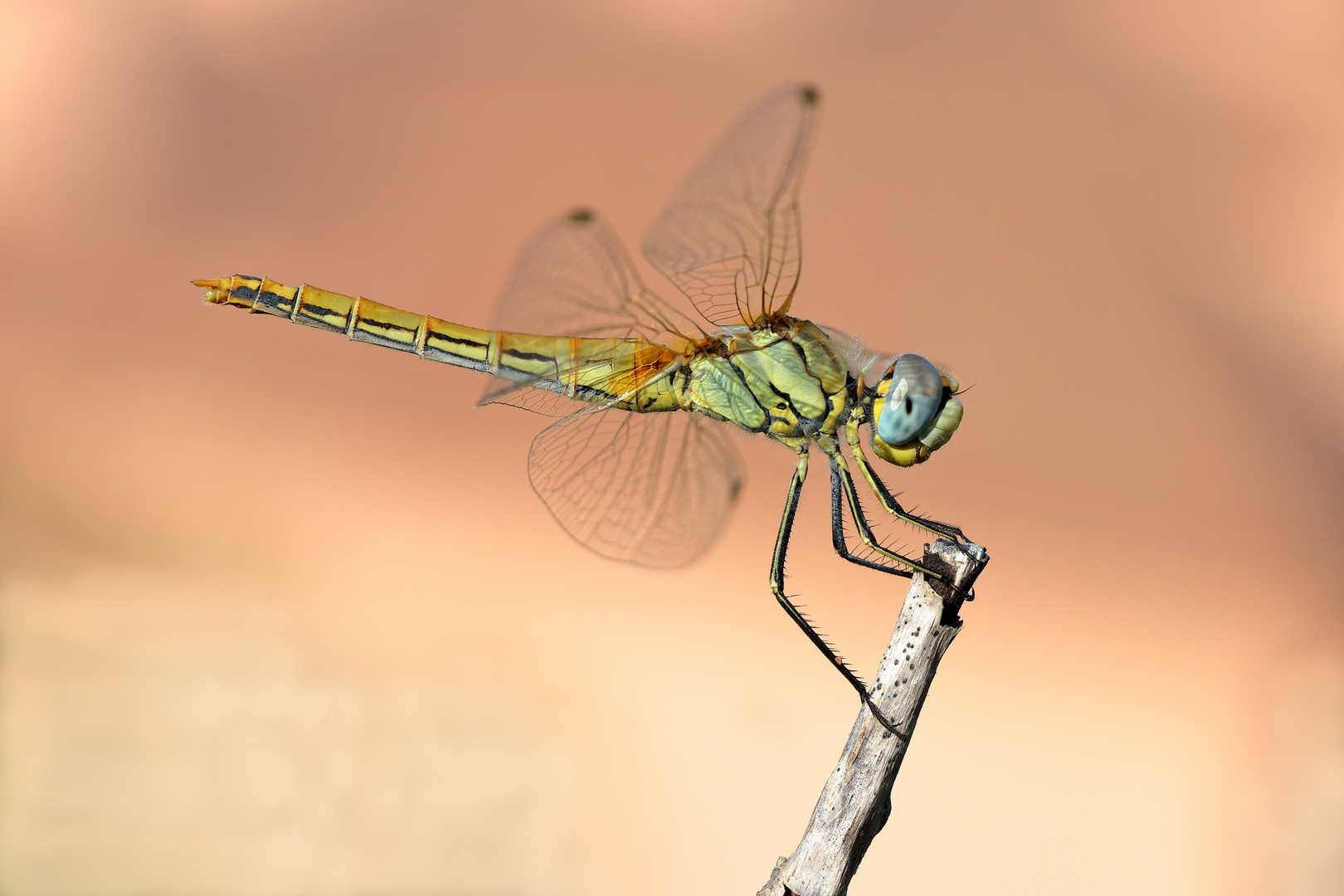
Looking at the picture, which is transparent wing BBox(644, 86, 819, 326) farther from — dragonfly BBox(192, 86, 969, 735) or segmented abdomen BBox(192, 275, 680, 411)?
segmented abdomen BBox(192, 275, 680, 411)

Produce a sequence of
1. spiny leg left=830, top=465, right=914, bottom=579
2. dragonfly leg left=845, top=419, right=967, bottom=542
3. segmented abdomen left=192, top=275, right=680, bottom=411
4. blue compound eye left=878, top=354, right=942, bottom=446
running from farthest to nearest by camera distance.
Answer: segmented abdomen left=192, top=275, right=680, bottom=411
spiny leg left=830, top=465, right=914, bottom=579
blue compound eye left=878, top=354, right=942, bottom=446
dragonfly leg left=845, top=419, right=967, bottom=542

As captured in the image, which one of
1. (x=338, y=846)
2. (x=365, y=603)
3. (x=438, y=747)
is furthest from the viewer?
(x=365, y=603)

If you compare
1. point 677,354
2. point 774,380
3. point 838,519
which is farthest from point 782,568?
point 677,354

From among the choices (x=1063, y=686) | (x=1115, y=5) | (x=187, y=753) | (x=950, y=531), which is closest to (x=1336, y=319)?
(x=1115, y=5)

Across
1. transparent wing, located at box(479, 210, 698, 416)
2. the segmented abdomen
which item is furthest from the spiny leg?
transparent wing, located at box(479, 210, 698, 416)

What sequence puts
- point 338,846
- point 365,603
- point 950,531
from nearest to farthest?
point 950,531, point 338,846, point 365,603

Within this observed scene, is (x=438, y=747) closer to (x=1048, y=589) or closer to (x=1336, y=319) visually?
(x=1048, y=589)
